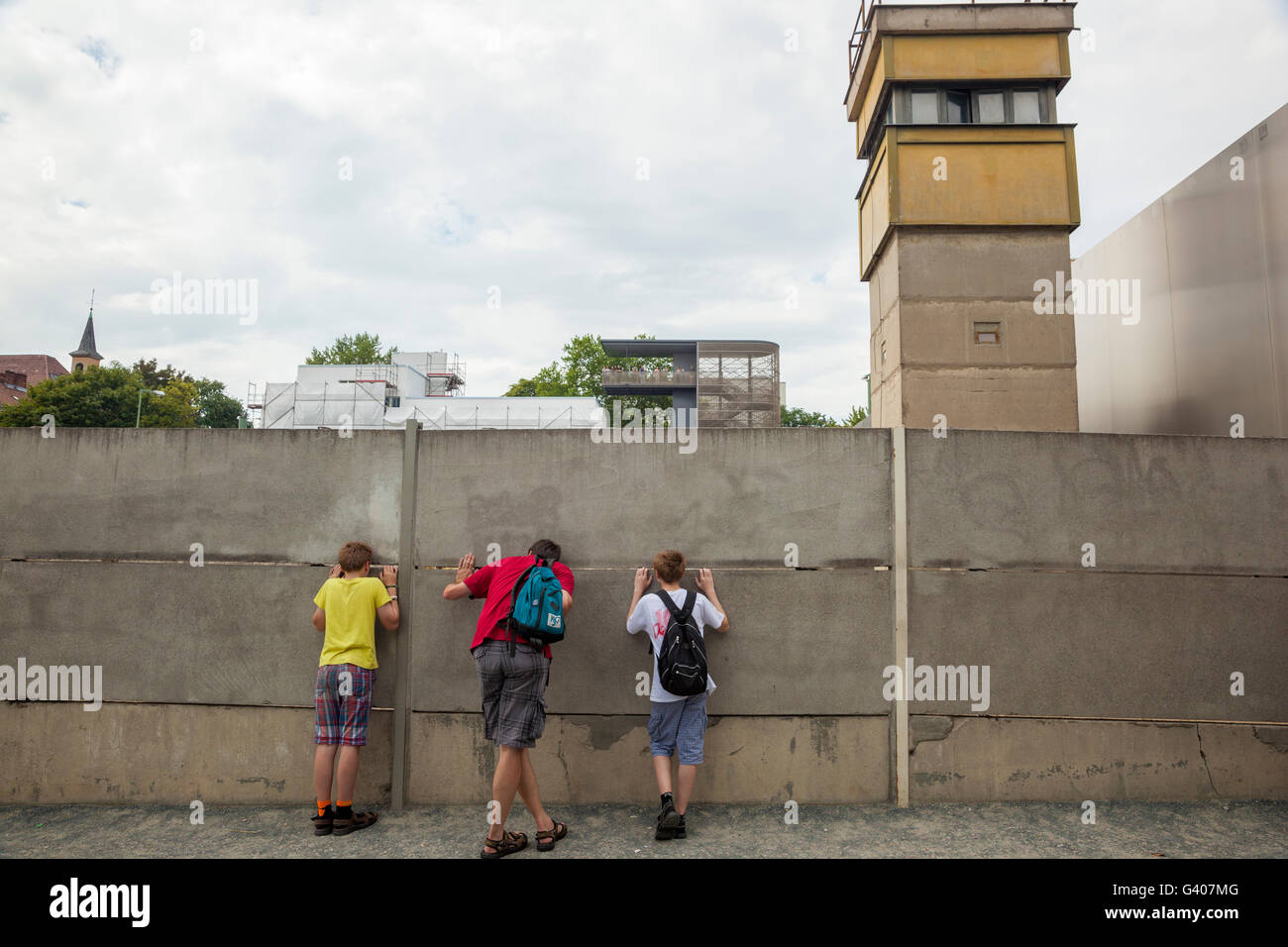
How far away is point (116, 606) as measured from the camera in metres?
4.75

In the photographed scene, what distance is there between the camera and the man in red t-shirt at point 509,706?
3.91 meters

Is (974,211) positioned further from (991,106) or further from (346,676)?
(346,676)

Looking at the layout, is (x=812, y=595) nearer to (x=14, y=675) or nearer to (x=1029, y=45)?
(x=14, y=675)

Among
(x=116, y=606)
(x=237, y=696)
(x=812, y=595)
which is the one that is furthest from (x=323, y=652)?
(x=812, y=595)

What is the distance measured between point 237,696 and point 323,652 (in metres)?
Answer: 0.86

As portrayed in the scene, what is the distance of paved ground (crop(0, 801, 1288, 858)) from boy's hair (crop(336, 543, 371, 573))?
1578 mm

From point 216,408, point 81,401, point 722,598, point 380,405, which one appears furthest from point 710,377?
point 216,408

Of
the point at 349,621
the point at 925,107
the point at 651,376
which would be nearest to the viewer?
the point at 349,621

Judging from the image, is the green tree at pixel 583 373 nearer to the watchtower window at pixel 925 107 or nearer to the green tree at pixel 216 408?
the green tree at pixel 216 408

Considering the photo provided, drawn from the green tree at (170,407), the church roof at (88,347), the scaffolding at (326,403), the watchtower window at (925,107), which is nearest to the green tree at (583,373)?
the scaffolding at (326,403)

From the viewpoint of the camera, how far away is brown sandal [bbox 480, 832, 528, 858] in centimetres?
386

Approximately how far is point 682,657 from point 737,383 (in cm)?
4579

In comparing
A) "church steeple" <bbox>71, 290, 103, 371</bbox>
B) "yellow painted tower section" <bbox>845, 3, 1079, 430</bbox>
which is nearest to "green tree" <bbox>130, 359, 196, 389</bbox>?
"church steeple" <bbox>71, 290, 103, 371</bbox>

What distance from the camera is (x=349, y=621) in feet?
14.1
